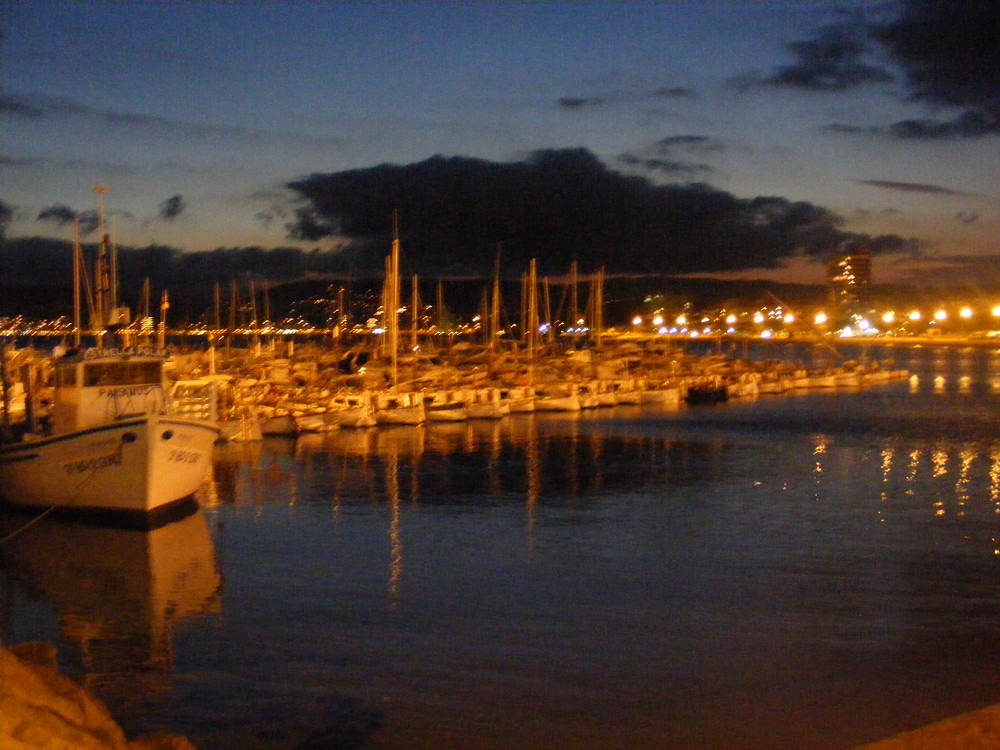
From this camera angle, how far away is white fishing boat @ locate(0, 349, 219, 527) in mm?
19266

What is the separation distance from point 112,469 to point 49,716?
1379 centimetres

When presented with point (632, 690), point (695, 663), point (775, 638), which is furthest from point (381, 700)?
point (775, 638)

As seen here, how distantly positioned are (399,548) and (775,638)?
807 cm

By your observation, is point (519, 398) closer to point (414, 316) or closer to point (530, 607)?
point (414, 316)

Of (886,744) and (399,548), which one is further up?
(886,744)

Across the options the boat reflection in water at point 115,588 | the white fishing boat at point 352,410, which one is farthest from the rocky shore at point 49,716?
the white fishing boat at point 352,410

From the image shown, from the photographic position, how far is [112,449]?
19.2 m

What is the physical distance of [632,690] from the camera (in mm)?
11219

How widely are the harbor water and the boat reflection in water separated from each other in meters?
0.06

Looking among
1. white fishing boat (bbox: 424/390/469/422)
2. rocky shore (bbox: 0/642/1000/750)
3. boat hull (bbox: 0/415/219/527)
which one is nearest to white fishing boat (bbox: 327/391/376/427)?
white fishing boat (bbox: 424/390/469/422)

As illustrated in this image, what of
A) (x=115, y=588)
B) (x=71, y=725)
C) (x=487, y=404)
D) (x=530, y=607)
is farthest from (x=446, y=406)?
(x=71, y=725)

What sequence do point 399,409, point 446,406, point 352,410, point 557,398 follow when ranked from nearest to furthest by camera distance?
1. point 352,410
2. point 399,409
3. point 446,406
4. point 557,398

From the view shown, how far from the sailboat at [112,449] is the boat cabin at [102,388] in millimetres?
19

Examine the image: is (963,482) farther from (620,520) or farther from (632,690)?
(632,690)
